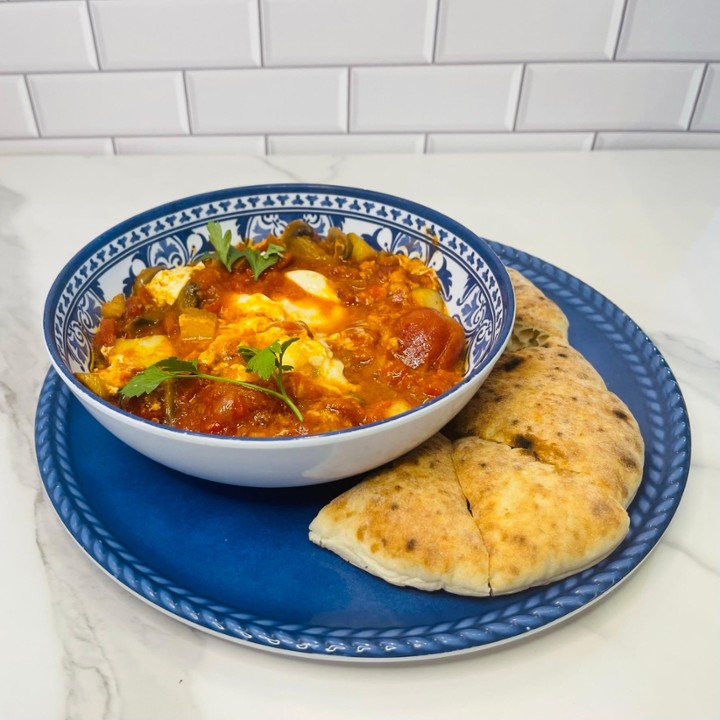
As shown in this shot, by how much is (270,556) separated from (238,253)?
36.4 inches

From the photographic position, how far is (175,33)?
279 cm

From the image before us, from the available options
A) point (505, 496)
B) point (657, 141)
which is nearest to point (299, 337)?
point (505, 496)

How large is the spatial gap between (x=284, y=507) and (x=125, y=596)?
1.17ft

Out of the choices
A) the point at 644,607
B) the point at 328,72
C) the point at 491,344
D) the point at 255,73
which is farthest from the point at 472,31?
the point at 644,607

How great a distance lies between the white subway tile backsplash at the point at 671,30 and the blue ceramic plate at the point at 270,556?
1.68m

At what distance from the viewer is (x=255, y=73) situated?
2.91m

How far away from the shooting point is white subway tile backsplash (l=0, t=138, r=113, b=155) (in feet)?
10.3

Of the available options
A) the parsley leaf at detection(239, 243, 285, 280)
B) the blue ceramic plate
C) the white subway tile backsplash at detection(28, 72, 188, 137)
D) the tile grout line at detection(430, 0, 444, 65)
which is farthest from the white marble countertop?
the tile grout line at detection(430, 0, 444, 65)

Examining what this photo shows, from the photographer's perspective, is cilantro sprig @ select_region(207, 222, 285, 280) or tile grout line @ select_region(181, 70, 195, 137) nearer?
cilantro sprig @ select_region(207, 222, 285, 280)

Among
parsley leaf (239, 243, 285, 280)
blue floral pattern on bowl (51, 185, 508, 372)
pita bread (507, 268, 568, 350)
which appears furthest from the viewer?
parsley leaf (239, 243, 285, 280)

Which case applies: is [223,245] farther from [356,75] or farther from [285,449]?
[356,75]

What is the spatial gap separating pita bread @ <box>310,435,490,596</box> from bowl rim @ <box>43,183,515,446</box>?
0.17 metres

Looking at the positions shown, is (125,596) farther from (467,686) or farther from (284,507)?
(467,686)

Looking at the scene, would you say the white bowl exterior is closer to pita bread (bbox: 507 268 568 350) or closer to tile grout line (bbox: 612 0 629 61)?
pita bread (bbox: 507 268 568 350)
